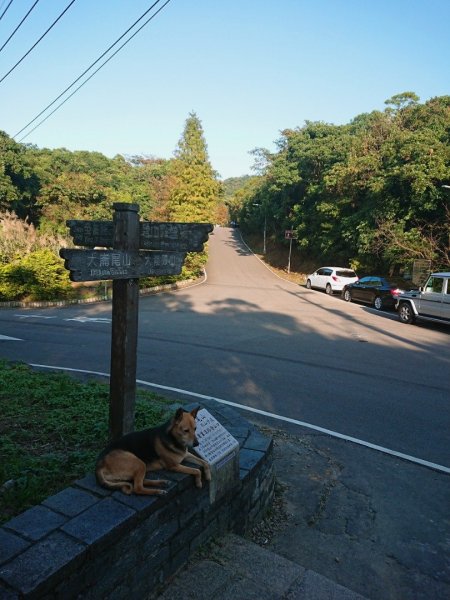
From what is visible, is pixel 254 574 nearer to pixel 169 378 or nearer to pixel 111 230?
pixel 111 230

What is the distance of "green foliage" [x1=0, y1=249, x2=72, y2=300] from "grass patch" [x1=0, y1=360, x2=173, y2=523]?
1604 cm

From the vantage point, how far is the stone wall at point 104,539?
95.5 inches

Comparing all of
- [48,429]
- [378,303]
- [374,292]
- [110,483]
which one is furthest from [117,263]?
[374,292]

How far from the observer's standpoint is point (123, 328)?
13.9 feet

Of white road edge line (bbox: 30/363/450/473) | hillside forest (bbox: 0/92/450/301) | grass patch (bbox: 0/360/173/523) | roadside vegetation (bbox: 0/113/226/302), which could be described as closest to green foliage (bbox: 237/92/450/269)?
hillside forest (bbox: 0/92/450/301)

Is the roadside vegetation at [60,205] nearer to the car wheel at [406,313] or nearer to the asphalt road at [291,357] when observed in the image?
the asphalt road at [291,357]

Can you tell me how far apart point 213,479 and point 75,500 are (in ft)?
3.57

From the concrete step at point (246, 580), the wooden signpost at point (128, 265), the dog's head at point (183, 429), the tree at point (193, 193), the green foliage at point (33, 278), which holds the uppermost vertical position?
the tree at point (193, 193)

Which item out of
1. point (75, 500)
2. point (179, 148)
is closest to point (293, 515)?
point (75, 500)

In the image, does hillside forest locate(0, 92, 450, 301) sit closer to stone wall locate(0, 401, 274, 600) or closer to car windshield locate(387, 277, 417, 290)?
car windshield locate(387, 277, 417, 290)

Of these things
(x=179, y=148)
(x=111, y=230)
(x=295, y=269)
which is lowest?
(x=295, y=269)

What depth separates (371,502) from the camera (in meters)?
4.88

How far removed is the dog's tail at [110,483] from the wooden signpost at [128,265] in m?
1.04

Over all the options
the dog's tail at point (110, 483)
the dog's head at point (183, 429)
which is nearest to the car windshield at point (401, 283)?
the dog's head at point (183, 429)
